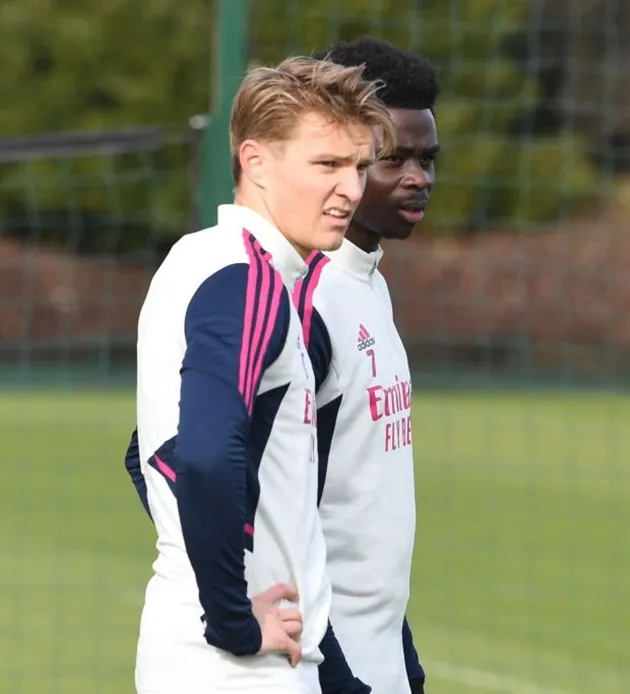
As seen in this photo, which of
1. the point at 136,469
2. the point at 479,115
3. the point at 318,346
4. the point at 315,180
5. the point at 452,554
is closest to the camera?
the point at 315,180

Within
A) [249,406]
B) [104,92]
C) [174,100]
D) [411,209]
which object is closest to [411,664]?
[411,209]

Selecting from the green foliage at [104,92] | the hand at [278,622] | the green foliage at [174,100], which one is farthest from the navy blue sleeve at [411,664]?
the green foliage at [104,92]

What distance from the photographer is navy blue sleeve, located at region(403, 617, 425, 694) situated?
3.73 metres

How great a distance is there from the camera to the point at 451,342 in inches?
973

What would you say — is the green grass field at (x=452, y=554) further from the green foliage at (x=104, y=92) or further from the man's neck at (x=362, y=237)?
the green foliage at (x=104, y=92)

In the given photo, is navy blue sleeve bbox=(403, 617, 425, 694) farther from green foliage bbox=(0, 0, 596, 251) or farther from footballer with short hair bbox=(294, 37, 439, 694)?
green foliage bbox=(0, 0, 596, 251)

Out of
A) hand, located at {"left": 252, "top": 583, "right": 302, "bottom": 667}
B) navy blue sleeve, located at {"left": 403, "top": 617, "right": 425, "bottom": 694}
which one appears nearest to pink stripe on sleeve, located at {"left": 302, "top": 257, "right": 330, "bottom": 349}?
hand, located at {"left": 252, "top": 583, "right": 302, "bottom": 667}

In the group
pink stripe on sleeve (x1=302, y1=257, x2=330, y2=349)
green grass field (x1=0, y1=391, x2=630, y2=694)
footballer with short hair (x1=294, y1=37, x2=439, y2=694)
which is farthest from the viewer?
green grass field (x1=0, y1=391, x2=630, y2=694)

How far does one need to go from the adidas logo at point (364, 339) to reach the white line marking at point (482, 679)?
12.8ft

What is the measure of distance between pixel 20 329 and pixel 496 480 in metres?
11.2

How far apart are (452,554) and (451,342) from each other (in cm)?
1381

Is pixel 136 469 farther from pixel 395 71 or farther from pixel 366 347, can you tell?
pixel 395 71

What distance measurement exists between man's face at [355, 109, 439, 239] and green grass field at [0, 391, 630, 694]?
12.2 feet

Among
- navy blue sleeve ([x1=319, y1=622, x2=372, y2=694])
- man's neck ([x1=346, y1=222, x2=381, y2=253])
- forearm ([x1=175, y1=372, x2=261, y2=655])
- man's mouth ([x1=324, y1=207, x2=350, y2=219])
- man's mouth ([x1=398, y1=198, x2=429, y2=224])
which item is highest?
man's mouth ([x1=324, y1=207, x2=350, y2=219])
